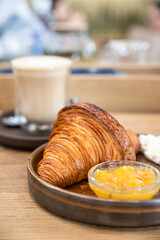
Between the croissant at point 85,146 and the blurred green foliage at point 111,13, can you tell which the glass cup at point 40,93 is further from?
the blurred green foliage at point 111,13

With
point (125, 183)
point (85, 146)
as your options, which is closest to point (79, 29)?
point (85, 146)

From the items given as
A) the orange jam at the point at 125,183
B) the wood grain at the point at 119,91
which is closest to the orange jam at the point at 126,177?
the orange jam at the point at 125,183

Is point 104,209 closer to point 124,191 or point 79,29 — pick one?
point 124,191

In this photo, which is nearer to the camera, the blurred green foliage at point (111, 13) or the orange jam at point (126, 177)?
the orange jam at point (126, 177)

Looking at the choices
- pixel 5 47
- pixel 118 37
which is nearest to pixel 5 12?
pixel 5 47

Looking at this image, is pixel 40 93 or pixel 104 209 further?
pixel 40 93
